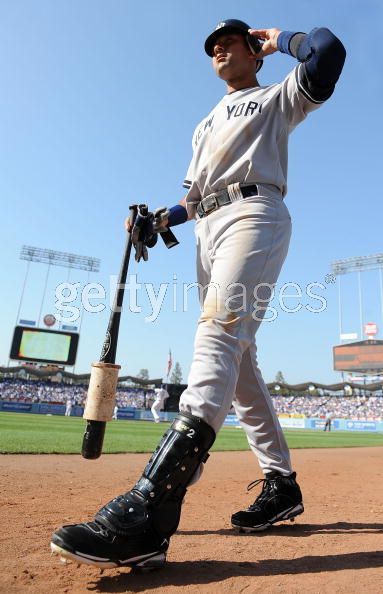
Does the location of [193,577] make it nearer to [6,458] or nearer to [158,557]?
[158,557]

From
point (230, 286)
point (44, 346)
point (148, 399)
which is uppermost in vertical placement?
point (44, 346)

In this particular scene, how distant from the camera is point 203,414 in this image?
62.8 inches

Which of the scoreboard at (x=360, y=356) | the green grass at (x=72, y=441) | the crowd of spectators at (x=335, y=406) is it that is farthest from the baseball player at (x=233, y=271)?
the scoreboard at (x=360, y=356)

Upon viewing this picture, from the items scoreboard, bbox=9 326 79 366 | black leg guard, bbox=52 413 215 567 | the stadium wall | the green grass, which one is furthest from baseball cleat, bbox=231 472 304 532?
scoreboard, bbox=9 326 79 366

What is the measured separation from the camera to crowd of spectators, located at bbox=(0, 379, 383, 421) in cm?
4412

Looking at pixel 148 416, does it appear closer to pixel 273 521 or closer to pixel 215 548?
pixel 273 521

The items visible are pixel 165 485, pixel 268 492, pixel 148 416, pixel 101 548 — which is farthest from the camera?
pixel 148 416

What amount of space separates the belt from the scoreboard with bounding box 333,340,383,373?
159 ft

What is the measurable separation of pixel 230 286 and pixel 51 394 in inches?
1827

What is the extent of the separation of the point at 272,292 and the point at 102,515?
3.68ft

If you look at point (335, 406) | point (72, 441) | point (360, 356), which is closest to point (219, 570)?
point (72, 441)

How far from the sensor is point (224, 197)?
6.72ft

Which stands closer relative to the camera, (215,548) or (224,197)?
(215,548)

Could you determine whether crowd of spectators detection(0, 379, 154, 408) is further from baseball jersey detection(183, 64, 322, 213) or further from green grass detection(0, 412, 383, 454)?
baseball jersey detection(183, 64, 322, 213)
